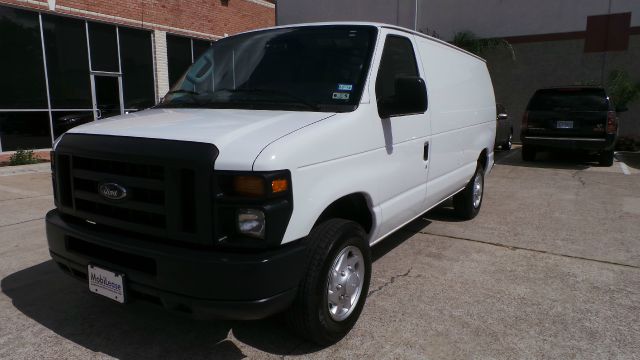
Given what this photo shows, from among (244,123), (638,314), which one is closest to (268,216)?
(244,123)

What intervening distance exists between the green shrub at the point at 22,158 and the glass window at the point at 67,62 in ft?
4.67

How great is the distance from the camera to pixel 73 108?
12.4 m

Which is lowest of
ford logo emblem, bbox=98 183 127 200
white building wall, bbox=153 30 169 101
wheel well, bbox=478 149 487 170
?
wheel well, bbox=478 149 487 170

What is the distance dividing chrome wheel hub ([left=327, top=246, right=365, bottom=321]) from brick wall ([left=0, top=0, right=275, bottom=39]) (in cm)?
1152

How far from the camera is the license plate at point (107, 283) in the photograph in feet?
8.68

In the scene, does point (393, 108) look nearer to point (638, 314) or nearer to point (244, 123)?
point (244, 123)

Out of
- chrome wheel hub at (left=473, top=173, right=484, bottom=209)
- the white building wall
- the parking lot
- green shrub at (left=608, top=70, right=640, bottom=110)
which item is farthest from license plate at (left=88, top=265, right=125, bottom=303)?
green shrub at (left=608, top=70, right=640, bottom=110)

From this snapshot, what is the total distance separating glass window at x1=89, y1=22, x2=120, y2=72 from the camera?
1262 cm

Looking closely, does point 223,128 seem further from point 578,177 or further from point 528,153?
point 528,153

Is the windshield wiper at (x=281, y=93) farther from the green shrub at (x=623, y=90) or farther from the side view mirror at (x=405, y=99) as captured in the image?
the green shrub at (x=623, y=90)

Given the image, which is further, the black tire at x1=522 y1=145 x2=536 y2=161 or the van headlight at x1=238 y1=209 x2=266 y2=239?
the black tire at x1=522 y1=145 x2=536 y2=161

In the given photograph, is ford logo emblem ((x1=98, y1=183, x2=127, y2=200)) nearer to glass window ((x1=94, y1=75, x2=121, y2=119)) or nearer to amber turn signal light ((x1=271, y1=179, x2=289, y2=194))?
amber turn signal light ((x1=271, y1=179, x2=289, y2=194))

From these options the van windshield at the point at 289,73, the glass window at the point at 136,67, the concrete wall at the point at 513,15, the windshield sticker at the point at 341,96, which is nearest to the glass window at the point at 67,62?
the glass window at the point at 136,67

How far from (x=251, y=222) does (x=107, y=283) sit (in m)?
1.01
